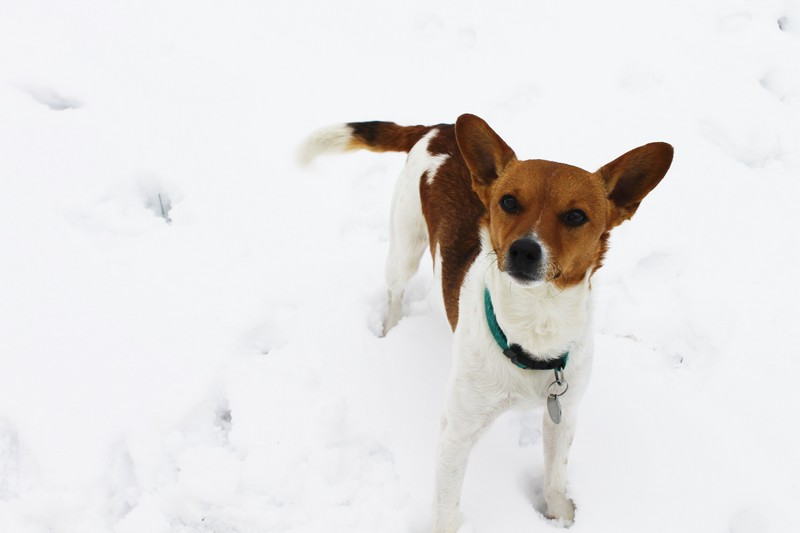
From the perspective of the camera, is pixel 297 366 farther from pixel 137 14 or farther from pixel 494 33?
pixel 137 14

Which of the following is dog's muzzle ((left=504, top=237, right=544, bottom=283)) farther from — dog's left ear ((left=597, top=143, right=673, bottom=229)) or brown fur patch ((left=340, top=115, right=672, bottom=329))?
dog's left ear ((left=597, top=143, right=673, bottom=229))

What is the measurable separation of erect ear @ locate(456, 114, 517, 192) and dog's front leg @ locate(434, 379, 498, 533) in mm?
841

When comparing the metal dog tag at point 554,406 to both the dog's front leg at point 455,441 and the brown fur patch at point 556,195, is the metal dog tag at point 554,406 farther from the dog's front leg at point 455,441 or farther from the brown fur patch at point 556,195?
the brown fur patch at point 556,195

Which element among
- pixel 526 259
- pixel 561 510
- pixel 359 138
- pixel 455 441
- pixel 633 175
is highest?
pixel 633 175

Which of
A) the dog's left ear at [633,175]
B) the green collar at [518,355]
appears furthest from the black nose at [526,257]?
the dog's left ear at [633,175]

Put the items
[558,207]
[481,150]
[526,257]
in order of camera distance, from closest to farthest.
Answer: [526,257]
[558,207]
[481,150]

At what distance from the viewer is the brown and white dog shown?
2.07m

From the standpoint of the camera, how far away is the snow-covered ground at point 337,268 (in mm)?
2816

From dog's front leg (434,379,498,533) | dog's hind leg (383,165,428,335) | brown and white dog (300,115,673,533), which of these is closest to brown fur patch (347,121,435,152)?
dog's hind leg (383,165,428,335)

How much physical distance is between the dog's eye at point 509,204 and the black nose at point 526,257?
23 cm

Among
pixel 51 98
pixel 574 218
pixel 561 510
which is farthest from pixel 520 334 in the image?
pixel 51 98

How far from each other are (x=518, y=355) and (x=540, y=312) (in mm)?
195

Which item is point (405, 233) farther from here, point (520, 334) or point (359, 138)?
point (520, 334)

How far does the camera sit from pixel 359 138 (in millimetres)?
3367
